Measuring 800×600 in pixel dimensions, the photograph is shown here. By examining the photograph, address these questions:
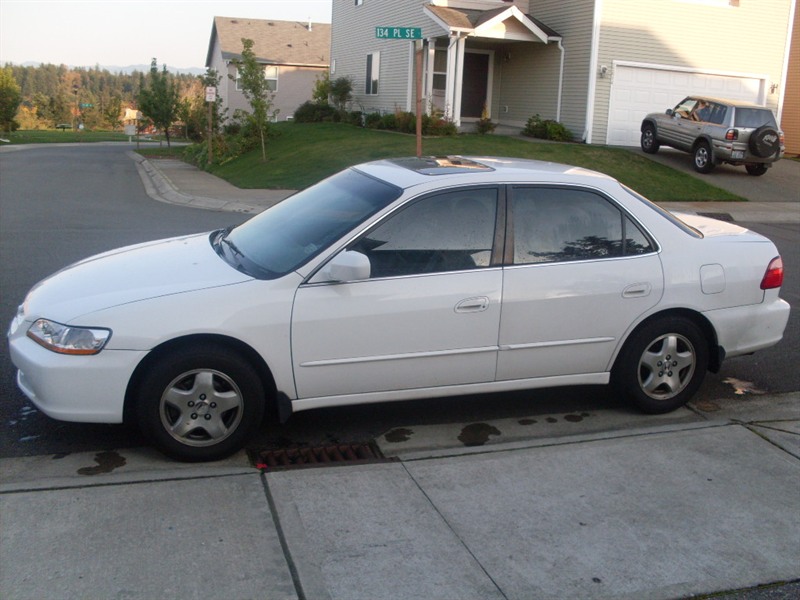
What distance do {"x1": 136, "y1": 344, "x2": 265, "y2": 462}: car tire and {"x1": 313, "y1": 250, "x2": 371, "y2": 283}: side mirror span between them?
0.68 m

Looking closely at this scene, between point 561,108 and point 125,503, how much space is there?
2316cm

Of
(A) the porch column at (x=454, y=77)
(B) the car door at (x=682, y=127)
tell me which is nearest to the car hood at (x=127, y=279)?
(B) the car door at (x=682, y=127)

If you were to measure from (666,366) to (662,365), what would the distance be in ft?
0.10

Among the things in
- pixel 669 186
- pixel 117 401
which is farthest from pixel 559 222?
pixel 669 186

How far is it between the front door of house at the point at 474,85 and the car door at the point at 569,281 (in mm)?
23593

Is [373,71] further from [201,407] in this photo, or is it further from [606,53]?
[201,407]

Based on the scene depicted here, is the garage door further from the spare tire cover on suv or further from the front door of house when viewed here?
the front door of house

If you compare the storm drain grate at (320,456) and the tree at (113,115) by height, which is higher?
the tree at (113,115)

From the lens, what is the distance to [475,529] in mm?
4004

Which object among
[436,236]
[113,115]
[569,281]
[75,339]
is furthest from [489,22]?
[113,115]

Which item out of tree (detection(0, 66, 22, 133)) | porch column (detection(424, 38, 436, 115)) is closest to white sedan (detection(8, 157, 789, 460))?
porch column (detection(424, 38, 436, 115))

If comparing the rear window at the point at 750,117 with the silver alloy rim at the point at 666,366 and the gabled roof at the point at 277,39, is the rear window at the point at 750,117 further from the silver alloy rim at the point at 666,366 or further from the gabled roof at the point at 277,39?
the gabled roof at the point at 277,39

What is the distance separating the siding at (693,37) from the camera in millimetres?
24000

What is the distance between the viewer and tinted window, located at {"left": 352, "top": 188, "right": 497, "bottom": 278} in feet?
16.3
